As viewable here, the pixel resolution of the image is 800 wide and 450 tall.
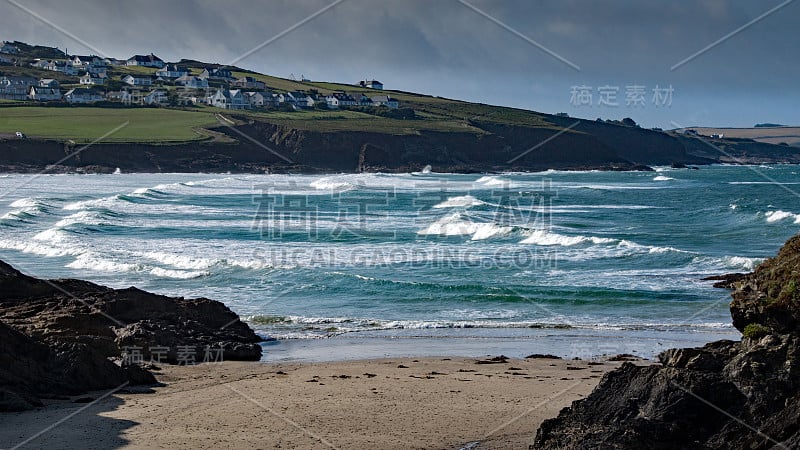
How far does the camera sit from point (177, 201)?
175 ft

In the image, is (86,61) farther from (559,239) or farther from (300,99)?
(559,239)

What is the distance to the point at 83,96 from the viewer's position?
115375 mm

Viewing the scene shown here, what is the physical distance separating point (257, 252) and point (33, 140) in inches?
2390

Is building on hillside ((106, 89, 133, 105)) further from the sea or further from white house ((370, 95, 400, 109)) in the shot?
the sea

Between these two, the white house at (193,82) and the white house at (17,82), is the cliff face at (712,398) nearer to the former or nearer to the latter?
the white house at (17,82)

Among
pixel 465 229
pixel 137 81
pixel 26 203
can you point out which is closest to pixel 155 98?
pixel 137 81

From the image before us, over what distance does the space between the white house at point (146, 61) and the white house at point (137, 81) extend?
93.9 ft

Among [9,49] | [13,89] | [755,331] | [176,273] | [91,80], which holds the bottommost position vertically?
[176,273]

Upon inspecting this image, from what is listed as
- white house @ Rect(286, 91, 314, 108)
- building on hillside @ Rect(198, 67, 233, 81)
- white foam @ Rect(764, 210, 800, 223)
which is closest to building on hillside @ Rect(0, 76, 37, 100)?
building on hillside @ Rect(198, 67, 233, 81)

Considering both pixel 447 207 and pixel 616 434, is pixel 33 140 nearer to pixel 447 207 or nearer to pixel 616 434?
pixel 447 207

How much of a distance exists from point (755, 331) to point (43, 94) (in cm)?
11869

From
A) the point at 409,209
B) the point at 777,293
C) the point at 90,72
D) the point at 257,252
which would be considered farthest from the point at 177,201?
the point at 90,72

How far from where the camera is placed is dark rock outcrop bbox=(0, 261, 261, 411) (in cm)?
1239

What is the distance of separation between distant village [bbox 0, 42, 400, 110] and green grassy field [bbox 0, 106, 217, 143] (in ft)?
26.5
